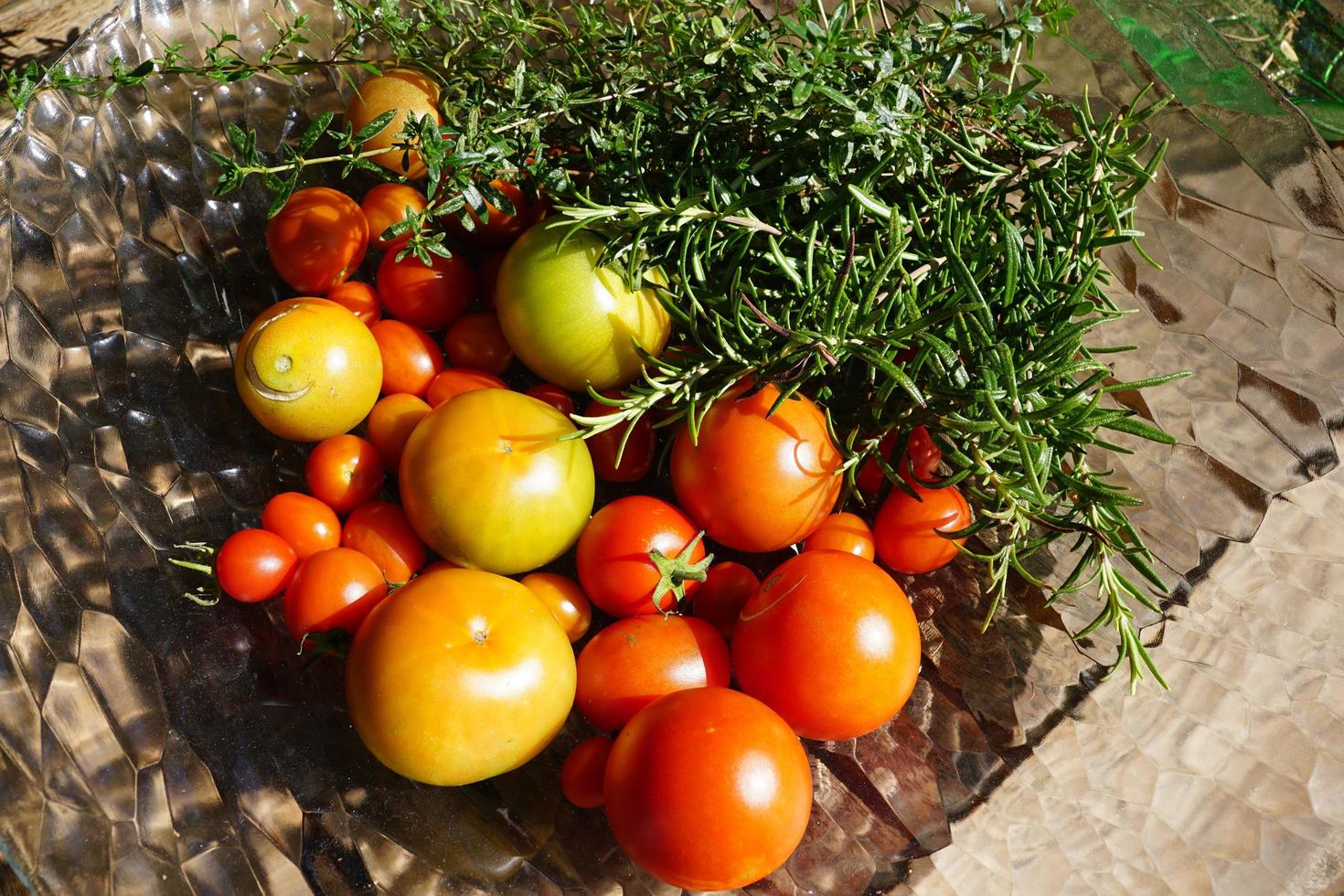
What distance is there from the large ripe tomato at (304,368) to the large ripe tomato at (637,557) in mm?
307

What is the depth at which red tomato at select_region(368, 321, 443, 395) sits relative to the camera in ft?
3.59

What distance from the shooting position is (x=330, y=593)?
36.4 inches

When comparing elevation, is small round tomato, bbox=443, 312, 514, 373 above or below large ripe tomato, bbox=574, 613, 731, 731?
above

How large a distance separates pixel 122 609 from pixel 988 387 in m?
0.82

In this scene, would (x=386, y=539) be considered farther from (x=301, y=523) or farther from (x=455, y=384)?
(x=455, y=384)

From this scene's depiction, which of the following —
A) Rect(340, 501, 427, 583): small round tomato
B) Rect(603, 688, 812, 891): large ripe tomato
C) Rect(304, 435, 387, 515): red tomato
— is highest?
Rect(304, 435, 387, 515): red tomato

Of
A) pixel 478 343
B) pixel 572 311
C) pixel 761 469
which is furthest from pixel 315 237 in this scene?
pixel 761 469

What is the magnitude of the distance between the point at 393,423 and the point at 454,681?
0.35 meters

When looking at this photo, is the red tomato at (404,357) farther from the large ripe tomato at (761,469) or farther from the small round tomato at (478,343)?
the large ripe tomato at (761,469)

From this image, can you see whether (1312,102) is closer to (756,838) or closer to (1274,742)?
(1274,742)

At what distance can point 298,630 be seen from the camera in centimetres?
94

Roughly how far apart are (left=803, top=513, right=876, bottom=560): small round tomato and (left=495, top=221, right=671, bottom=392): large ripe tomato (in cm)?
28

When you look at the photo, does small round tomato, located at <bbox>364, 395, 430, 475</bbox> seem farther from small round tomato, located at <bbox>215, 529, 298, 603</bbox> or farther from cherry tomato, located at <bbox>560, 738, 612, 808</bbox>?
cherry tomato, located at <bbox>560, 738, 612, 808</bbox>

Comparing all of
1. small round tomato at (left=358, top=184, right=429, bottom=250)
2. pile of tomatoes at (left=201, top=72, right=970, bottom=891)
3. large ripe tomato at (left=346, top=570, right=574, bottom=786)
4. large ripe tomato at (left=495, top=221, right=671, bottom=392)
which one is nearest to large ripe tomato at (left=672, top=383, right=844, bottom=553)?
pile of tomatoes at (left=201, top=72, right=970, bottom=891)
